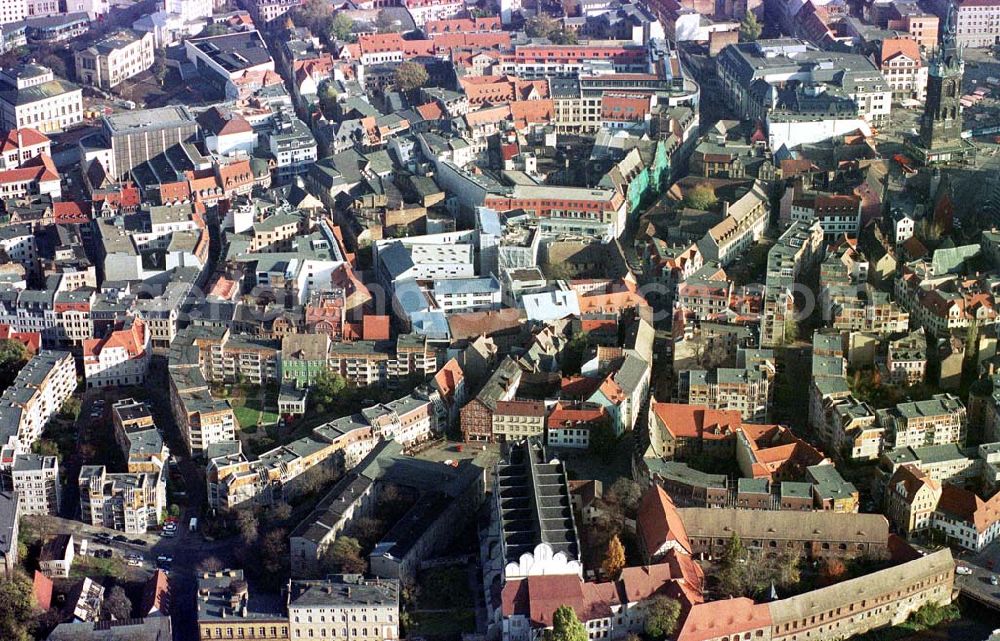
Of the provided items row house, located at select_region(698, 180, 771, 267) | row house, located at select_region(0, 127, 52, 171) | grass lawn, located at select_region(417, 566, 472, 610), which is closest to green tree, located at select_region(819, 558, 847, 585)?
grass lawn, located at select_region(417, 566, 472, 610)

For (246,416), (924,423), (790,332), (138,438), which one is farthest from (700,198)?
(138,438)

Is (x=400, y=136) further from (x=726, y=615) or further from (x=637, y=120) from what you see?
(x=726, y=615)

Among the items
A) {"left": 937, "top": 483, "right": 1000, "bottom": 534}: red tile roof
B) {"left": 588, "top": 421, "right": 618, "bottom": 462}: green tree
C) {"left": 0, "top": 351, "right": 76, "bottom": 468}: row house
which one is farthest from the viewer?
{"left": 0, "top": 351, "right": 76, "bottom": 468}: row house

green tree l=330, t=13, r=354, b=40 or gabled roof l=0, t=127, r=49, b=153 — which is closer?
gabled roof l=0, t=127, r=49, b=153

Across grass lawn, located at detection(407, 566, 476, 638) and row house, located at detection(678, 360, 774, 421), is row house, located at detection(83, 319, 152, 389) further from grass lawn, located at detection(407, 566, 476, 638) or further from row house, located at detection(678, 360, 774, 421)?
row house, located at detection(678, 360, 774, 421)

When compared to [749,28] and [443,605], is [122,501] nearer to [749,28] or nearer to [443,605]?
[443,605]

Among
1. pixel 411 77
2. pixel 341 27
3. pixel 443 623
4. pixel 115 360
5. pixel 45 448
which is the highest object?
pixel 341 27

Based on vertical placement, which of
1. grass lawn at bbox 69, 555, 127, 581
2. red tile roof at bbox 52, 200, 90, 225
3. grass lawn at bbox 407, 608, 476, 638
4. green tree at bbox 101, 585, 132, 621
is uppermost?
red tile roof at bbox 52, 200, 90, 225

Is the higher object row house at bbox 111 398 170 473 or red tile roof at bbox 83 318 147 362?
red tile roof at bbox 83 318 147 362
